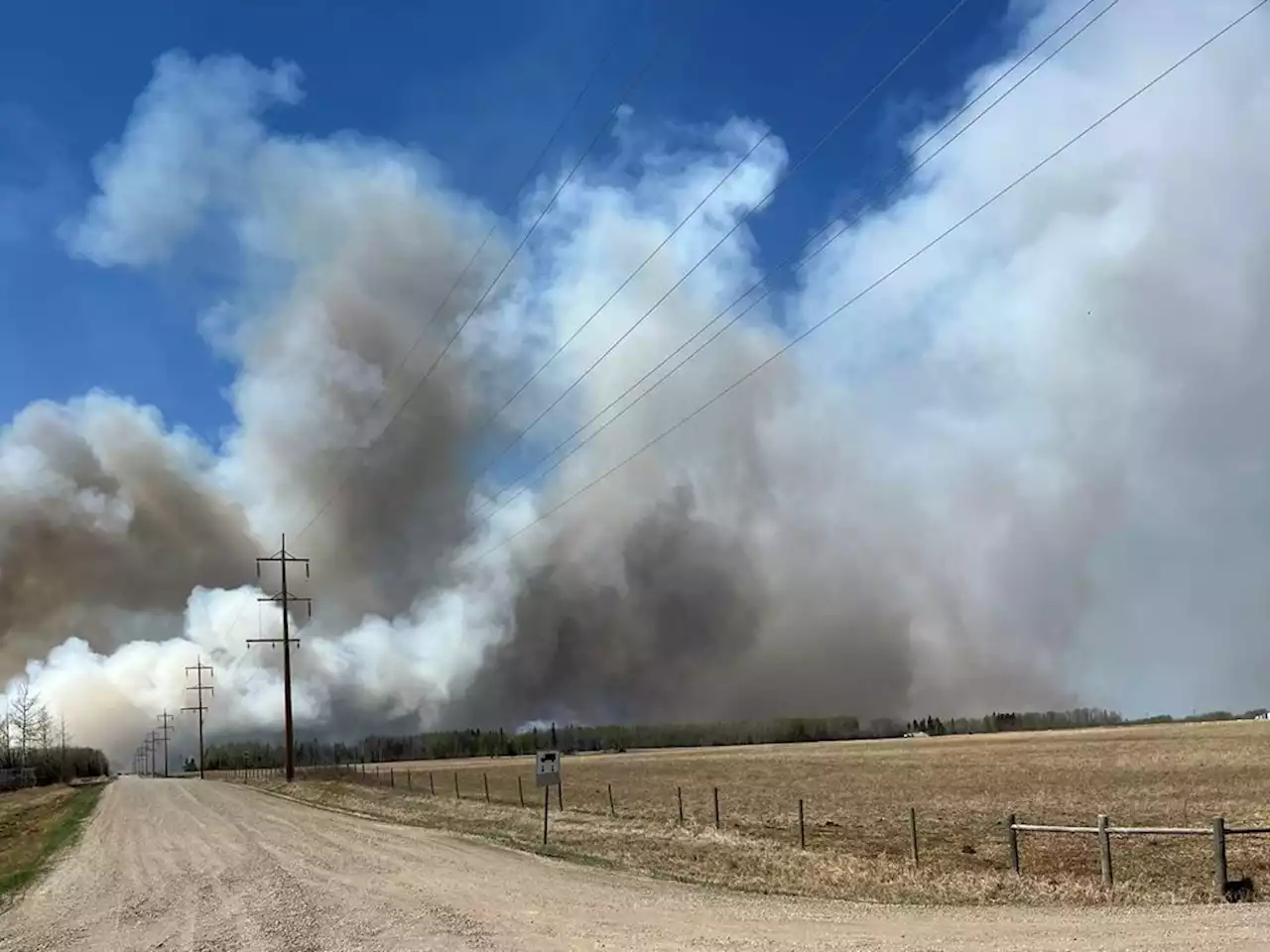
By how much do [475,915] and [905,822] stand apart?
74.8 feet

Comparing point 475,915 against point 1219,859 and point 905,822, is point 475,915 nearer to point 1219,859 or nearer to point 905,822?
point 1219,859

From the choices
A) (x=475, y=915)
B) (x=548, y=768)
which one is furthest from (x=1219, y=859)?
(x=548, y=768)

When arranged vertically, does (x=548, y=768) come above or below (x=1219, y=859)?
above

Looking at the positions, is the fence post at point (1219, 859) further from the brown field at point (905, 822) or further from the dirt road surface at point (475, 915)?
the dirt road surface at point (475, 915)

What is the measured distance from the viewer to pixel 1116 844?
28000 millimetres

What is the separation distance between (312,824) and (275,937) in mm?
28635

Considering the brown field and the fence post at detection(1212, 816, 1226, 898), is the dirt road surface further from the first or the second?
the brown field

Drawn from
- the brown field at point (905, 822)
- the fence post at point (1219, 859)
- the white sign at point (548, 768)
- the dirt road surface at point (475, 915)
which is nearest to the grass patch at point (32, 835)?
the dirt road surface at point (475, 915)

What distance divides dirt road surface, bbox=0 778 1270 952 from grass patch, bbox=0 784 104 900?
154 cm

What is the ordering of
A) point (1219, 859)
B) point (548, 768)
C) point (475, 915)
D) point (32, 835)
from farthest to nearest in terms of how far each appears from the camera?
point (32, 835)
point (548, 768)
point (1219, 859)
point (475, 915)

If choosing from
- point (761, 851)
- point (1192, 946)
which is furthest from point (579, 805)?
point (1192, 946)

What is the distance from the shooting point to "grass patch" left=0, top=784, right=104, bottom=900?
30.9 metres

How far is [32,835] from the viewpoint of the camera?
48.1 metres

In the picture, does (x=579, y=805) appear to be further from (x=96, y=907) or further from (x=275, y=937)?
(x=275, y=937)
